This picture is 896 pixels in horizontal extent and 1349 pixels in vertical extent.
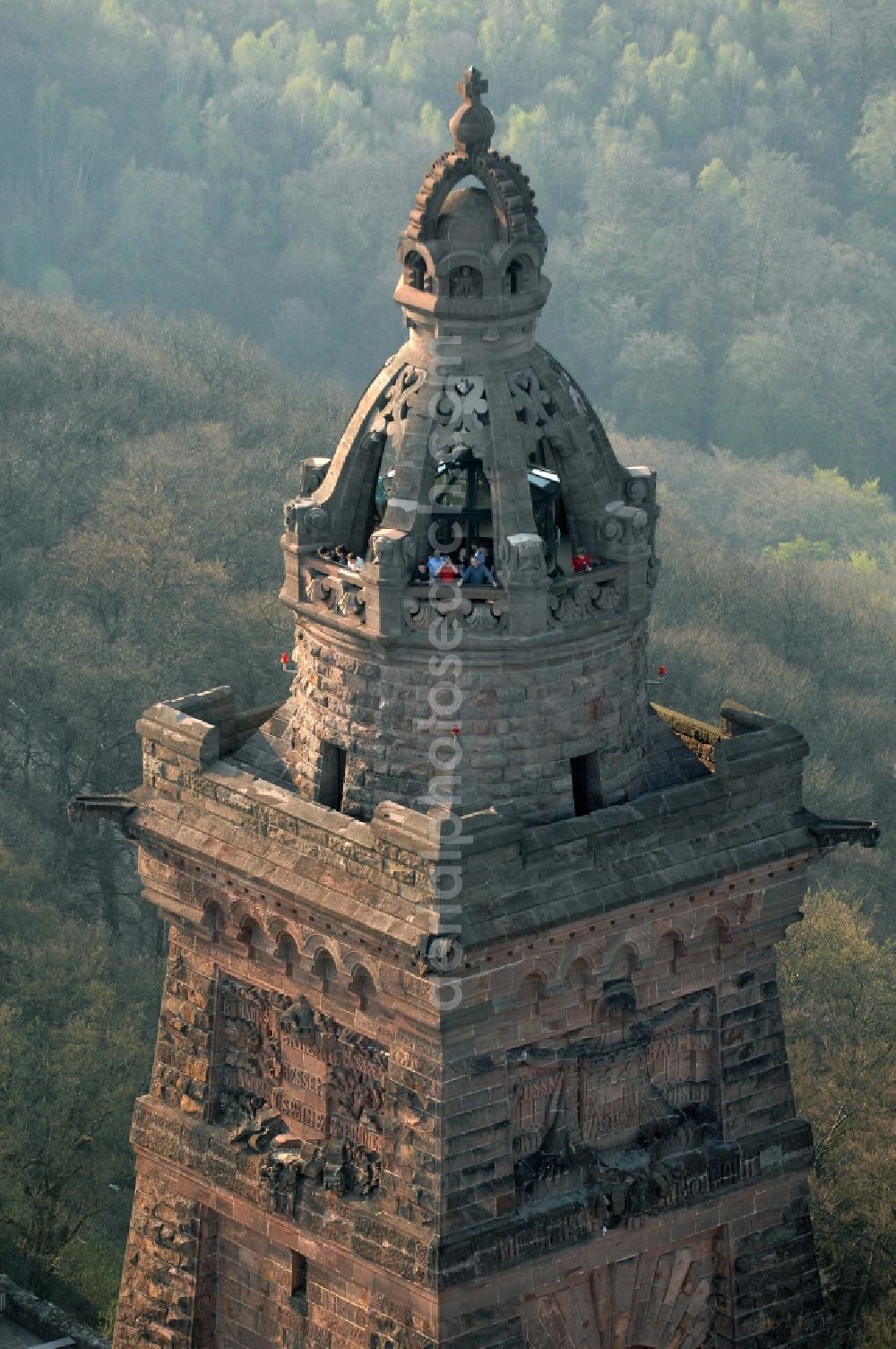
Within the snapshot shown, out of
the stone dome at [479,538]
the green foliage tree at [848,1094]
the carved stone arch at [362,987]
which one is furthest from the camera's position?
the green foliage tree at [848,1094]

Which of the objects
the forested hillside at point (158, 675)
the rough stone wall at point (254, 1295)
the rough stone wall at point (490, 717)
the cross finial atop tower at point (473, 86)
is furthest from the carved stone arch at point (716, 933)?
the forested hillside at point (158, 675)

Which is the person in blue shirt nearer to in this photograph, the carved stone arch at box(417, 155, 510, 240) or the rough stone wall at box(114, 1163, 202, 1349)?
the carved stone arch at box(417, 155, 510, 240)

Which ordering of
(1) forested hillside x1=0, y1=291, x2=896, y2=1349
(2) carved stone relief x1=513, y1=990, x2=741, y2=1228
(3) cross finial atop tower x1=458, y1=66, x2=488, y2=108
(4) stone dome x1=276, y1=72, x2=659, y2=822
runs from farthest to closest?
(1) forested hillside x1=0, y1=291, x2=896, y2=1349
(2) carved stone relief x1=513, y1=990, x2=741, y2=1228
(3) cross finial atop tower x1=458, y1=66, x2=488, y2=108
(4) stone dome x1=276, y1=72, x2=659, y2=822

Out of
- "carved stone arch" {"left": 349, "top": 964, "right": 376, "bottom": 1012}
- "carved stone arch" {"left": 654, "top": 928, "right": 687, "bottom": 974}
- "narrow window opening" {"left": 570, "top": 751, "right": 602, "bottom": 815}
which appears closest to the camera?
"carved stone arch" {"left": 349, "top": 964, "right": 376, "bottom": 1012}

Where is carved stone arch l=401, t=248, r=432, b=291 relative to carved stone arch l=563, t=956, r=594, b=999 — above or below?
above

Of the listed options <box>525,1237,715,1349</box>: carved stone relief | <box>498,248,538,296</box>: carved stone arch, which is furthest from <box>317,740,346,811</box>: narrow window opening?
<box>525,1237,715,1349</box>: carved stone relief

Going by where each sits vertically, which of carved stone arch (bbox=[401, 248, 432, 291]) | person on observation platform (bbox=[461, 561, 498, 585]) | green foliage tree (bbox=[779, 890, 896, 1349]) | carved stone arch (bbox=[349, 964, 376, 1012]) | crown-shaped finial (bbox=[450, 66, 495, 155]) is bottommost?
green foliage tree (bbox=[779, 890, 896, 1349])

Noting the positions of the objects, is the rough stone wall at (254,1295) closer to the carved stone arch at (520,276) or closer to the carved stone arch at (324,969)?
the carved stone arch at (324,969)
